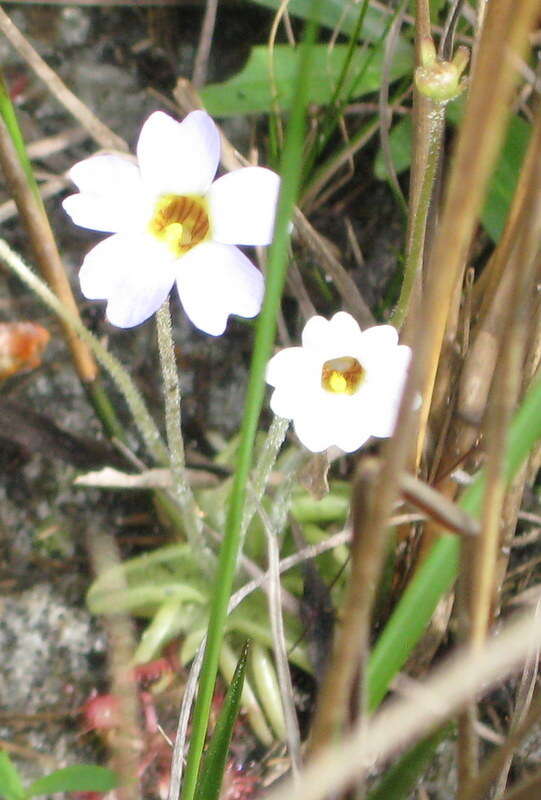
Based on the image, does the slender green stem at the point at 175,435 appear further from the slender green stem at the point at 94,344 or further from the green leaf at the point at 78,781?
the green leaf at the point at 78,781

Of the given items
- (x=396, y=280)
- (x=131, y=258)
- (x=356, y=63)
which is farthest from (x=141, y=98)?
(x=131, y=258)

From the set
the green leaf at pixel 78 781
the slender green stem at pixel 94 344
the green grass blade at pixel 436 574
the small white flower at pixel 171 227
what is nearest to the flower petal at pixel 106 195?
the small white flower at pixel 171 227

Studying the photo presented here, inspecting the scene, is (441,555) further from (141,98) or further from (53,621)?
(141,98)

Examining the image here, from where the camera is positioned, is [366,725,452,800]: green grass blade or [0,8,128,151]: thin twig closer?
[366,725,452,800]: green grass blade

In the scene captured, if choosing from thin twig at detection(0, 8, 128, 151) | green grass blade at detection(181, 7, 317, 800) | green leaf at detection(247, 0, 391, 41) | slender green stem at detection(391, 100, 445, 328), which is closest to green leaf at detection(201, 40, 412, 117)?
green leaf at detection(247, 0, 391, 41)

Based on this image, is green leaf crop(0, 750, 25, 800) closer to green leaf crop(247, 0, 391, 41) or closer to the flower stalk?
the flower stalk

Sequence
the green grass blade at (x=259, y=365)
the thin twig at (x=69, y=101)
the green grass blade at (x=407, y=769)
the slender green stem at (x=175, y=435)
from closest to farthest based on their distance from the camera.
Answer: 1. the green grass blade at (x=259, y=365)
2. the green grass blade at (x=407, y=769)
3. the slender green stem at (x=175, y=435)
4. the thin twig at (x=69, y=101)
